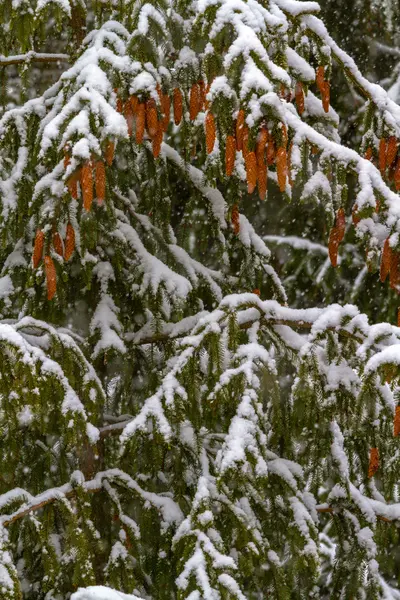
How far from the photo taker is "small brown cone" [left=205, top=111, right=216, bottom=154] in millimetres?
2385

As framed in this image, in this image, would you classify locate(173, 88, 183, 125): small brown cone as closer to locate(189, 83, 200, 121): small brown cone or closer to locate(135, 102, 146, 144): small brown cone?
locate(189, 83, 200, 121): small brown cone

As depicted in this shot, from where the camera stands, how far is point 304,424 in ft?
10.9

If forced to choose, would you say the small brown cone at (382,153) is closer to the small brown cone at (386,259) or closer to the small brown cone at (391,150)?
the small brown cone at (391,150)

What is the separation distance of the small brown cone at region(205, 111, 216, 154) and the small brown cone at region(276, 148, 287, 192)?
0.75 ft

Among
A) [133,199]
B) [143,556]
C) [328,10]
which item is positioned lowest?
[143,556]

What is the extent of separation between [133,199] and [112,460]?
1.47 meters

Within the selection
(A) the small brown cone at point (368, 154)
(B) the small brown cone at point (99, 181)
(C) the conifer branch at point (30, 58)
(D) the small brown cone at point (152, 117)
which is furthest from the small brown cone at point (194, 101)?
(C) the conifer branch at point (30, 58)

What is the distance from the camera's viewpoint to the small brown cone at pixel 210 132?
7.82 ft

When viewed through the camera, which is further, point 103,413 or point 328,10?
point 328,10

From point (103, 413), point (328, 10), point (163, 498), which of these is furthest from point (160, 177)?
point (328, 10)

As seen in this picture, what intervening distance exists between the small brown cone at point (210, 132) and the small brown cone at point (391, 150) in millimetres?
791

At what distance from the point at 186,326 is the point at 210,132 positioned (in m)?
1.34

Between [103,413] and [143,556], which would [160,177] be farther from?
[143,556]

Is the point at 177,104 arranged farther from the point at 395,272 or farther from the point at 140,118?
the point at 395,272
